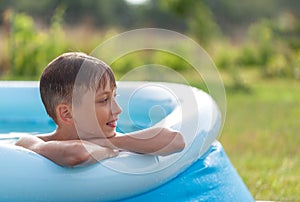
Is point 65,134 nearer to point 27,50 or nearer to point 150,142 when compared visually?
point 150,142

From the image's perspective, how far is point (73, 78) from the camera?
236 cm

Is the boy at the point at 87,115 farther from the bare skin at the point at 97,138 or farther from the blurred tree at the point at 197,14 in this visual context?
the blurred tree at the point at 197,14

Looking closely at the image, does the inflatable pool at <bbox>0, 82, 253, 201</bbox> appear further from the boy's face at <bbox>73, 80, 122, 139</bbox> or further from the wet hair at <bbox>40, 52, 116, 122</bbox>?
the wet hair at <bbox>40, 52, 116, 122</bbox>

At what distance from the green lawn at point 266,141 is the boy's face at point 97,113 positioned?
1408mm

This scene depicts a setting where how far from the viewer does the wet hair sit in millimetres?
2354

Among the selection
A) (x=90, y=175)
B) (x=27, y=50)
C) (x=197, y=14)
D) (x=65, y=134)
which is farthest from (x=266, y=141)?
(x=197, y=14)

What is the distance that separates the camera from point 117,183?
2.36 m

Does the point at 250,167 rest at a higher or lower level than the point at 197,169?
lower

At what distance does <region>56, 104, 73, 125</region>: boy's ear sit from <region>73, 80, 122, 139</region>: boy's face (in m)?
0.03

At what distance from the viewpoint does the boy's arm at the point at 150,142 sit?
2.33 m

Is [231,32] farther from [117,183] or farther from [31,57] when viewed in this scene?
[117,183]

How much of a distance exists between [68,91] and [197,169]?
1.98 feet

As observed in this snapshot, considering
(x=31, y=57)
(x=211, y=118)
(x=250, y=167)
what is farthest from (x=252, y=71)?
(x=211, y=118)

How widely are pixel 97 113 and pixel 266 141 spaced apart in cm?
320
